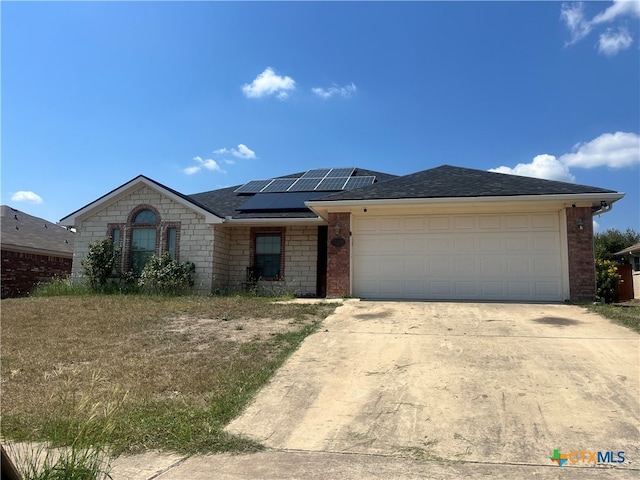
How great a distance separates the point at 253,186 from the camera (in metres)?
20.1

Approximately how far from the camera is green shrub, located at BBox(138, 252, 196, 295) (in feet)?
47.3

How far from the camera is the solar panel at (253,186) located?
19.2 meters

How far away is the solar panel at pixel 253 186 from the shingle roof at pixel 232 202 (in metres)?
0.33

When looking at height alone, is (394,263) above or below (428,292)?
above

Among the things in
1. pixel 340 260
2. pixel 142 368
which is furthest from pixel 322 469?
pixel 340 260

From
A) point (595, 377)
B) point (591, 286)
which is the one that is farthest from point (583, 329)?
point (591, 286)

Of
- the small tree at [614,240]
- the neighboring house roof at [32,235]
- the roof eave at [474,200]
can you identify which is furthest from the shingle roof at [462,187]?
the small tree at [614,240]

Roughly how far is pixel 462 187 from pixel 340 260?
3.84 meters

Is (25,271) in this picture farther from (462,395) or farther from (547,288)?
(462,395)

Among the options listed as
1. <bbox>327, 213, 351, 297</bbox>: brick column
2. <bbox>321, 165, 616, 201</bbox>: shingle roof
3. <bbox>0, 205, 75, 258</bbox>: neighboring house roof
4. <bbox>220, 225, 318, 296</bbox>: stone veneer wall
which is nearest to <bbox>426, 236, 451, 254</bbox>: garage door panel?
<bbox>321, 165, 616, 201</bbox>: shingle roof

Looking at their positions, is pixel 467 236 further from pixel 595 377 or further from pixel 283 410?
pixel 283 410

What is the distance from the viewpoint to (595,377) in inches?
225

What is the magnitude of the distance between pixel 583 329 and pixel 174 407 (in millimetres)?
6842

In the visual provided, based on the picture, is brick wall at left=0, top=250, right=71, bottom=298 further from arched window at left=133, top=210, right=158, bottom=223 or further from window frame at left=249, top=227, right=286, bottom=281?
window frame at left=249, top=227, right=286, bottom=281
